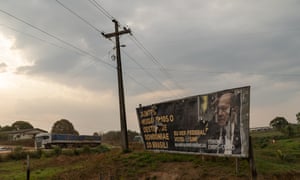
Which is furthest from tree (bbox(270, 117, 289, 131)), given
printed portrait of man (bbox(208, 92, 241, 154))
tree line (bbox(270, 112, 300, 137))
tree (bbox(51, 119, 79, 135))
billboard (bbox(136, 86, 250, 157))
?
tree (bbox(51, 119, 79, 135))

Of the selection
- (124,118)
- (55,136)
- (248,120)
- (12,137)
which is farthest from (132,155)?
(12,137)

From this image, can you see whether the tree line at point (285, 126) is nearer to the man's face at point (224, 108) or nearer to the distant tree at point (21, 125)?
the man's face at point (224, 108)

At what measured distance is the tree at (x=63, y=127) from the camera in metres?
76.1

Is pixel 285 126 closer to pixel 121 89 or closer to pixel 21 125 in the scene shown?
pixel 121 89

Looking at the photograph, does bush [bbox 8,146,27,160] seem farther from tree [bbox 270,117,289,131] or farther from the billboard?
tree [bbox 270,117,289,131]

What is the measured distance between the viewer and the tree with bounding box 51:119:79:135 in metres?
76.1

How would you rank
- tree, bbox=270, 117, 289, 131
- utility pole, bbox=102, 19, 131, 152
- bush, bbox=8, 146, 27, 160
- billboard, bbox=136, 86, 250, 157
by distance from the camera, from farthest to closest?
tree, bbox=270, 117, 289, 131
bush, bbox=8, 146, 27, 160
utility pole, bbox=102, 19, 131, 152
billboard, bbox=136, 86, 250, 157

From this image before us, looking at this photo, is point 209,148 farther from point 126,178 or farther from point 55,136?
point 55,136

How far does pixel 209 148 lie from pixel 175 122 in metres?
2.91

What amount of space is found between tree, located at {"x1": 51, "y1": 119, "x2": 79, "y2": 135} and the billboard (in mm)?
63224

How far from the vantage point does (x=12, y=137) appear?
73.9 m

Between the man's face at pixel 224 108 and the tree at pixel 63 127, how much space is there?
6909 cm

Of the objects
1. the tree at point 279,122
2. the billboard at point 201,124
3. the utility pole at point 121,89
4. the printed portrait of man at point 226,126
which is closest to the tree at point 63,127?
the tree at point 279,122

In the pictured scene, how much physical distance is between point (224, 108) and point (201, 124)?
1661 mm
